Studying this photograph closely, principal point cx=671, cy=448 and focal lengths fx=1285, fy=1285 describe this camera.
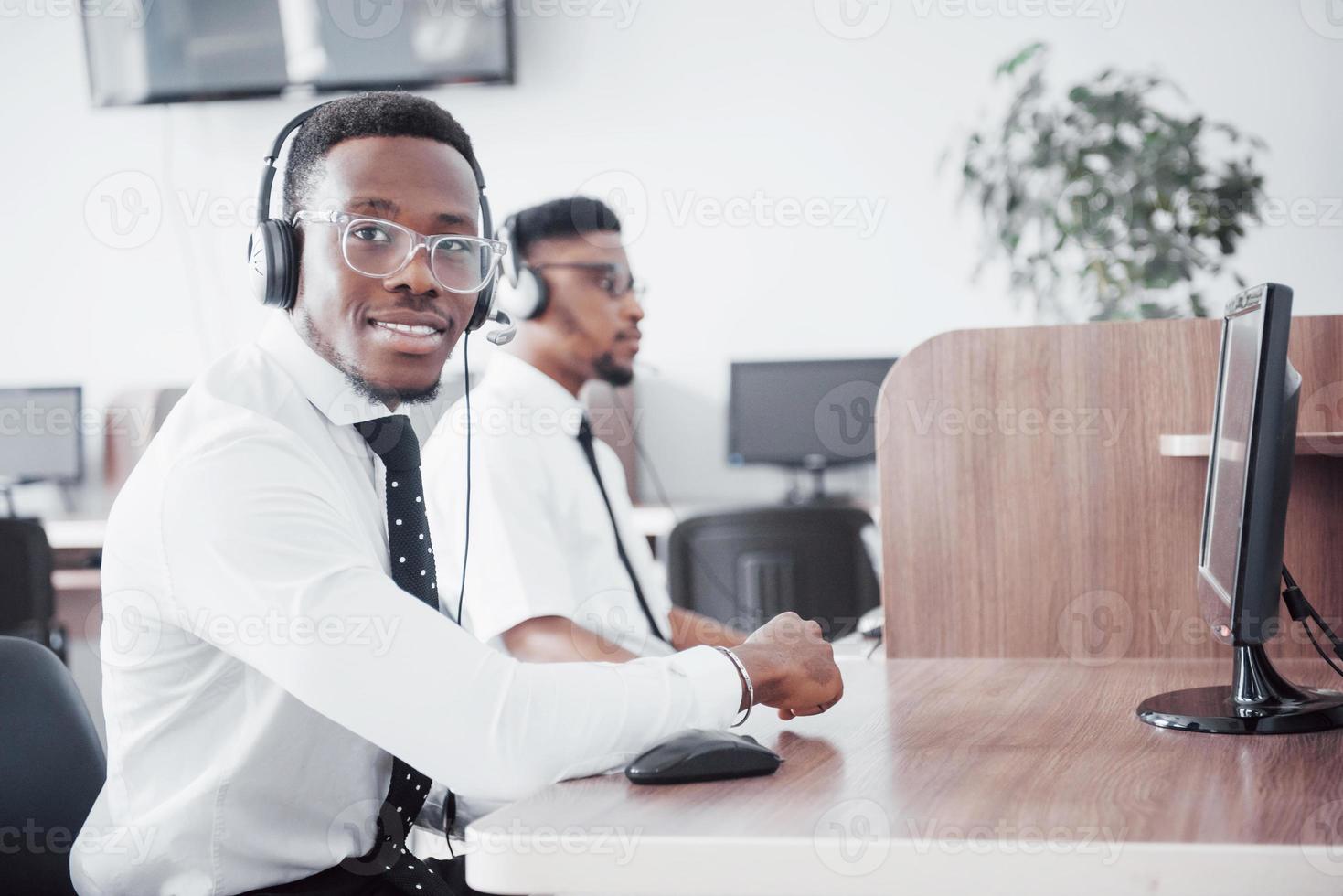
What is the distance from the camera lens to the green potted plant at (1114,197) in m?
3.39

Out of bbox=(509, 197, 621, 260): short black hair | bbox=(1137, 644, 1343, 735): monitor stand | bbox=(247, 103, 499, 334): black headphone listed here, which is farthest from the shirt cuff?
bbox=(509, 197, 621, 260): short black hair

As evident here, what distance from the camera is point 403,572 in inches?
48.3

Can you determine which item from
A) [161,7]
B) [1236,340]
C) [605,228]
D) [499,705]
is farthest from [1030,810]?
[161,7]

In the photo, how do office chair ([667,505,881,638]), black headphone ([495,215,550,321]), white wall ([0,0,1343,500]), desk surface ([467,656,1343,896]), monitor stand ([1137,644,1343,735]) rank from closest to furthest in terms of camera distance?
desk surface ([467,656,1343,896]) < monitor stand ([1137,644,1343,735]) < black headphone ([495,215,550,321]) < office chair ([667,505,881,638]) < white wall ([0,0,1343,500])

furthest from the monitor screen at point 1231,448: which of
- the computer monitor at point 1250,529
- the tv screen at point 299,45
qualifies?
the tv screen at point 299,45

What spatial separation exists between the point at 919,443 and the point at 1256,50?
111 inches

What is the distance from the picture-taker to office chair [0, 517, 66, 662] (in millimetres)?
3012

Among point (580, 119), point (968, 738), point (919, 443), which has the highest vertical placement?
point (580, 119)

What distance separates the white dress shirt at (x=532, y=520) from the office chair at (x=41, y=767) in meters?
0.57

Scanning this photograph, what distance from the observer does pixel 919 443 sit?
5.35ft

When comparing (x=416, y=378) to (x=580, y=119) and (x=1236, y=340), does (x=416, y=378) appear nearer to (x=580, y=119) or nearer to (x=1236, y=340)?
(x=1236, y=340)

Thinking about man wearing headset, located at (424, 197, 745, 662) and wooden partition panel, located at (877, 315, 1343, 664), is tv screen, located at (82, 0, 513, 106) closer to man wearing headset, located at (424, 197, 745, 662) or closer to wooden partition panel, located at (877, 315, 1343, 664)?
man wearing headset, located at (424, 197, 745, 662)

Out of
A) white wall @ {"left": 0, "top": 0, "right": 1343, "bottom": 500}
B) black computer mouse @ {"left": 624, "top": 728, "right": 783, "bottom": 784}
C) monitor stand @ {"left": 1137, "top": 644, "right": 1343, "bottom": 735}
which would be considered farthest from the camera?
white wall @ {"left": 0, "top": 0, "right": 1343, "bottom": 500}

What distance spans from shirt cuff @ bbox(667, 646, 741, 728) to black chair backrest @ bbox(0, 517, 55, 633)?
2426 millimetres
